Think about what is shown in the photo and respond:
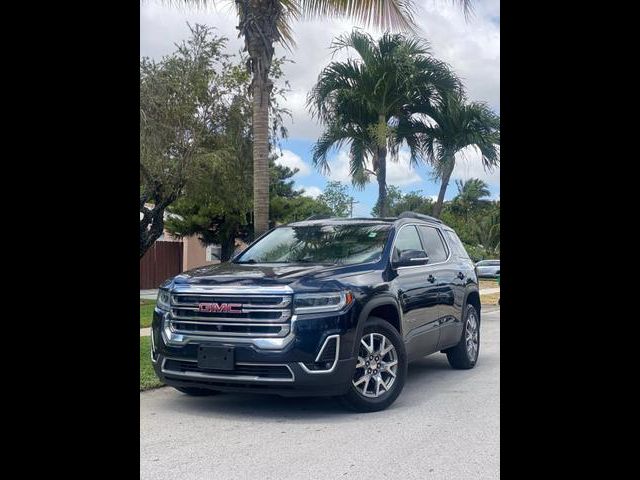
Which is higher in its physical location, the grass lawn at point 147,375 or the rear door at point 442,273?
the rear door at point 442,273

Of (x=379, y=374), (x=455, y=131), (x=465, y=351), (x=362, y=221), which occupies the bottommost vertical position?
(x=465, y=351)

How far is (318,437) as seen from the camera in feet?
17.5

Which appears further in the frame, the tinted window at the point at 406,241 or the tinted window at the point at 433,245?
the tinted window at the point at 433,245

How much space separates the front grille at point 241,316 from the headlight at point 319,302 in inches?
3.1

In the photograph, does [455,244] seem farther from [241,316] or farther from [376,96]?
[376,96]

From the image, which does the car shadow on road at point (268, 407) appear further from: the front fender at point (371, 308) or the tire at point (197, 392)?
the front fender at point (371, 308)

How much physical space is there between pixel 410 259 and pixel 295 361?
1.75 metres

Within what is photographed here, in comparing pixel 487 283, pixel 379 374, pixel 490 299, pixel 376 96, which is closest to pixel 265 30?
pixel 376 96

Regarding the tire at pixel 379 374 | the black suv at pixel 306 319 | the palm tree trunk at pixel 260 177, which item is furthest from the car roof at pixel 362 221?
the palm tree trunk at pixel 260 177

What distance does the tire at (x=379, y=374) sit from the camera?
235 inches

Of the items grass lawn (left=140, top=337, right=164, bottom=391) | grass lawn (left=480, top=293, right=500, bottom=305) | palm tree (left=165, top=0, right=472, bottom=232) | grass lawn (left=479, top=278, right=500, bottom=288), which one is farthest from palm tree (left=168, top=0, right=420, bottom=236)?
grass lawn (left=479, top=278, right=500, bottom=288)
